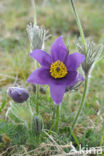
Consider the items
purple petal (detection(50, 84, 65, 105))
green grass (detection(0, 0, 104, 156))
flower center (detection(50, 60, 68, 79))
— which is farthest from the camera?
green grass (detection(0, 0, 104, 156))

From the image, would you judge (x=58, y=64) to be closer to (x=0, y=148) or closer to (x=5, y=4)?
(x=0, y=148)

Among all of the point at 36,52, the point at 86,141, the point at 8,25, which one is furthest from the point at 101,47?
the point at 8,25

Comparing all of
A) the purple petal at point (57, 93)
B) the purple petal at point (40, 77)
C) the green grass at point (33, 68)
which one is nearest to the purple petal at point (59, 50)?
the purple petal at point (40, 77)

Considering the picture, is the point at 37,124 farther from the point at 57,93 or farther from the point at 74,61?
the point at 74,61

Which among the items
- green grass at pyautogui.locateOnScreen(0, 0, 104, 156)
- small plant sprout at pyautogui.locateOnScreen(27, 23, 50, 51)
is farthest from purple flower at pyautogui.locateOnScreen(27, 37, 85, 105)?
green grass at pyautogui.locateOnScreen(0, 0, 104, 156)

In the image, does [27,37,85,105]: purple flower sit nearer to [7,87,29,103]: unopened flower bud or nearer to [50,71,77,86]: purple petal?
[50,71,77,86]: purple petal

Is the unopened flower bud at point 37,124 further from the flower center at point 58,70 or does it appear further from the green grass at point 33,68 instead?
the flower center at point 58,70

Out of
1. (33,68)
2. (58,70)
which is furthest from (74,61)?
(33,68)

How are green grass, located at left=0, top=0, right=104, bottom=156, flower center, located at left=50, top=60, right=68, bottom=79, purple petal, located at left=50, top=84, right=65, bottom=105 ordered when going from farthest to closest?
green grass, located at left=0, top=0, right=104, bottom=156, flower center, located at left=50, top=60, right=68, bottom=79, purple petal, located at left=50, top=84, right=65, bottom=105
